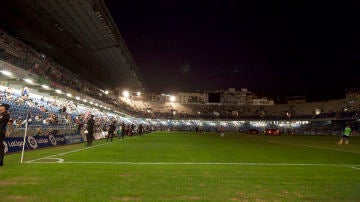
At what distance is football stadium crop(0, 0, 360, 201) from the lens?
21.3ft

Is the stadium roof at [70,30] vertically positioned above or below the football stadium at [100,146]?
above

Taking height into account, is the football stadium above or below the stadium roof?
below

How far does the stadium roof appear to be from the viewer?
80.3 feet

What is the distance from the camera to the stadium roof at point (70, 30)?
24469mm

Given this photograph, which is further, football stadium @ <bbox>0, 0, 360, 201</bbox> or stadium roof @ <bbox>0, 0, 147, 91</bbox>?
stadium roof @ <bbox>0, 0, 147, 91</bbox>

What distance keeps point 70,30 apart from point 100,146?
15635 mm

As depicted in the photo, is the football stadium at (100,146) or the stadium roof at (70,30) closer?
the football stadium at (100,146)

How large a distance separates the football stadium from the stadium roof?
11 centimetres

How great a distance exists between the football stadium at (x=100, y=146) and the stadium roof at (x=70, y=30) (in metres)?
0.11

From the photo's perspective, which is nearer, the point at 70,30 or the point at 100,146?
the point at 100,146

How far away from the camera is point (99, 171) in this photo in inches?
351

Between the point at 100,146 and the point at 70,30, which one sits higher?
the point at 70,30

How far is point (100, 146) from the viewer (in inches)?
837

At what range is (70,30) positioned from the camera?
3042 centimetres
